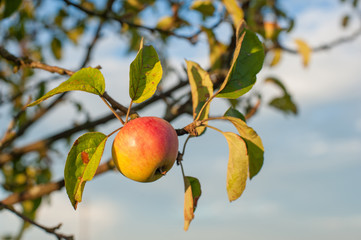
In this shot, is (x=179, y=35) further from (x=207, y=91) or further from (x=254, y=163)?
(x=254, y=163)

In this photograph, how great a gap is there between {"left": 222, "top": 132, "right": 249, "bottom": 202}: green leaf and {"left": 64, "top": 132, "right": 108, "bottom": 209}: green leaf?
11.4 inches

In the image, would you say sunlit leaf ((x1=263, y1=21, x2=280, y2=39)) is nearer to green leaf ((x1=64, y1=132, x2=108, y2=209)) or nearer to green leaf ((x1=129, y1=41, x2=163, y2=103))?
green leaf ((x1=129, y1=41, x2=163, y2=103))

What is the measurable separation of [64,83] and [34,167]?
2452 mm

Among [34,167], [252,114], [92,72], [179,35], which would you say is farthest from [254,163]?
[34,167]

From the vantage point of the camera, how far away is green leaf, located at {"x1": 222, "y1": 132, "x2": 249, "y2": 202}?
89 cm

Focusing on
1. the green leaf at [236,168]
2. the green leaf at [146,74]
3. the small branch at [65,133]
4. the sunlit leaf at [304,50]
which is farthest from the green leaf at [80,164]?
the sunlit leaf at [304,50]

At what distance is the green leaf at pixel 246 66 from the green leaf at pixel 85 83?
282 millimetres

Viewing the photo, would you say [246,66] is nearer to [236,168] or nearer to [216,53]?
[236,168]

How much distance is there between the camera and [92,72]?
0.85 metres

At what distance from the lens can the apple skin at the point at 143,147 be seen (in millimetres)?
844

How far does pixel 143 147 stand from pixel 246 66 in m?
0.31

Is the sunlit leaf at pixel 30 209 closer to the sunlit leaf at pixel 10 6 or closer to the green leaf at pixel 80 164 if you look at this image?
the sunlit leaf at pixel 10 6

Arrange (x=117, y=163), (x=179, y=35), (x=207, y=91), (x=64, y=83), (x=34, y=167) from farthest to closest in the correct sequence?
1. (x=34, y=167)
2. (x=179, y=35)
3. (x=207, y=91)
4. (x=117, y=163)
5. (x=64, y=83)

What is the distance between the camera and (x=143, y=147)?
2.77ft
